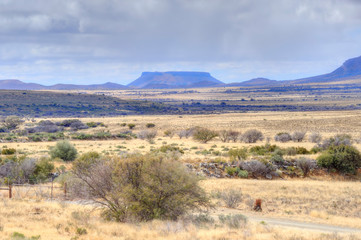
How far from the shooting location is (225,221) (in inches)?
520

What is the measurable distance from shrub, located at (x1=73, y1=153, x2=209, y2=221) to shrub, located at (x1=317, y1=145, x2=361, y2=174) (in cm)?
1761

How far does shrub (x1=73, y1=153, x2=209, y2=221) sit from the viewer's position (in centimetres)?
1305

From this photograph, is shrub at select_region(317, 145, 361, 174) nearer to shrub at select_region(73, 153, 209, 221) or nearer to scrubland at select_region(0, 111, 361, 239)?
scrubland at select_region(0, 111, 361, 239)

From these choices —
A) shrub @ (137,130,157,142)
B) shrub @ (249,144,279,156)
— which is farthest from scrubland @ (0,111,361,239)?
shrub @ (137,130,157,142)

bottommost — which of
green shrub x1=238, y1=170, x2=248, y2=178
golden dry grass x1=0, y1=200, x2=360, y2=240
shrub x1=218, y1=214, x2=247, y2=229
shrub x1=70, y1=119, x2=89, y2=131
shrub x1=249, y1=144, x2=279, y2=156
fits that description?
shrub x1=70, y1=119, x2=89, y2=131

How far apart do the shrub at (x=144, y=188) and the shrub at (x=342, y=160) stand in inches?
693

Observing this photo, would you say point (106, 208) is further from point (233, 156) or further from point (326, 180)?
point (326, 180)

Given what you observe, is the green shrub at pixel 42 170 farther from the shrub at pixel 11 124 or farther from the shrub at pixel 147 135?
the shrub at pixel 11 124

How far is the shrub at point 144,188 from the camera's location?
13.1 metres

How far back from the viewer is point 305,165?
92.2 feet

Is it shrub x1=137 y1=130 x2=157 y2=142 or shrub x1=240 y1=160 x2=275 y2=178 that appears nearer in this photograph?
shrub x1=240 y1=160 x2=275 y2=178

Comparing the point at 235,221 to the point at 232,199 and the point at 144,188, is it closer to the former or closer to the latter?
the point at 144,188

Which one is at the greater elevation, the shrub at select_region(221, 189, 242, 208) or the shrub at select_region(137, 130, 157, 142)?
the shrub at select_region(221, 189, 242, 208)

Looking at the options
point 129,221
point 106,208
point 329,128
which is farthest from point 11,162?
point 329,128
